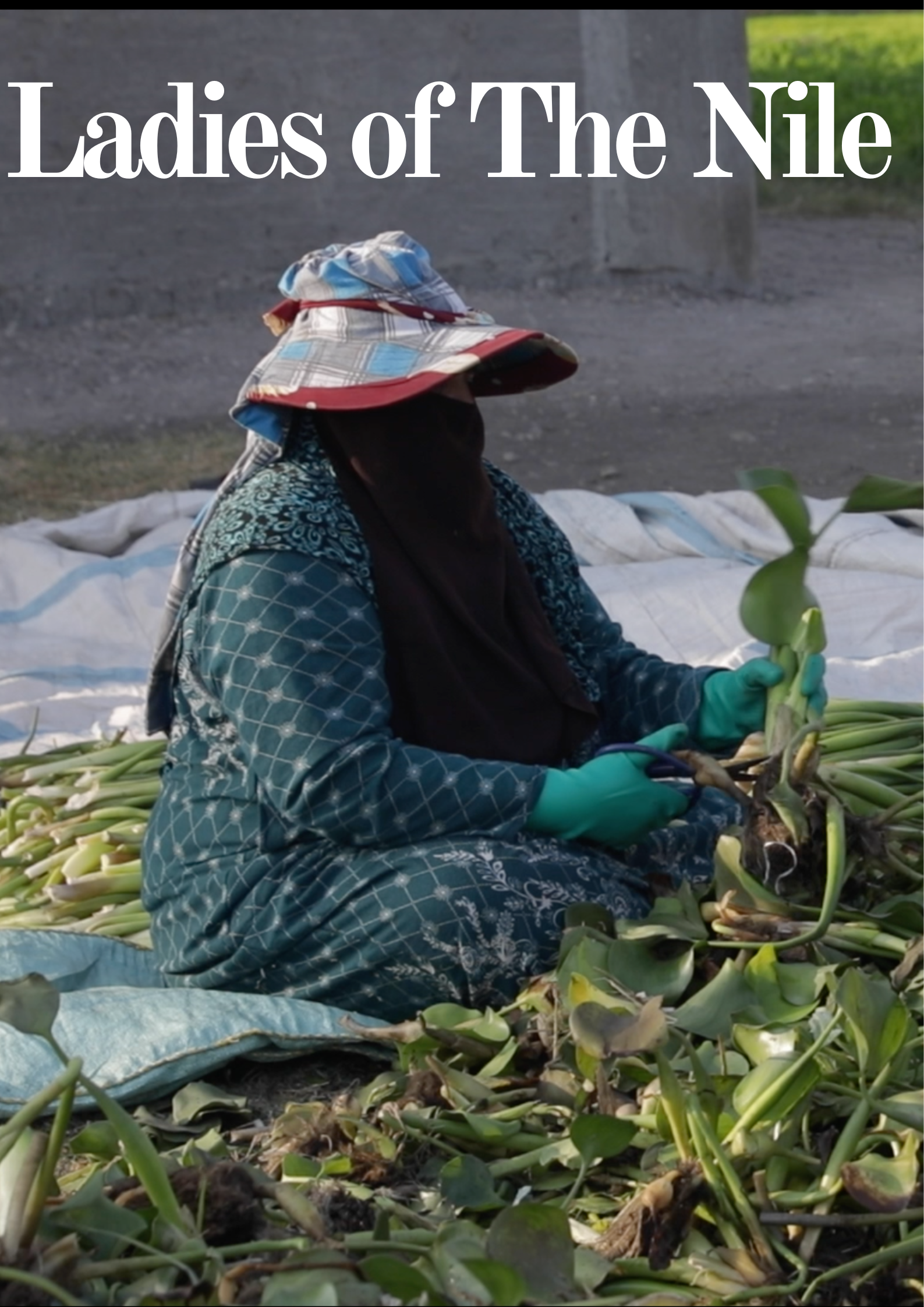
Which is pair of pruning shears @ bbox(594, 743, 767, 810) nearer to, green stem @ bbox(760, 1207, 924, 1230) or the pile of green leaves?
the pile of green leaves

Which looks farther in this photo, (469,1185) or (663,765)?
(663,765)

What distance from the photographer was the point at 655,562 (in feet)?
12.8

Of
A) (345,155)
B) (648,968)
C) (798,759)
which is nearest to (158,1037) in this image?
(648,968)

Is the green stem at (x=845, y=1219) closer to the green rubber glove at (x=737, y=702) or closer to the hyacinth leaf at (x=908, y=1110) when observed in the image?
the hyacinth leaf at (x=908, y=1110)

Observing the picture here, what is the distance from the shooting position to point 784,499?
192 centimetres

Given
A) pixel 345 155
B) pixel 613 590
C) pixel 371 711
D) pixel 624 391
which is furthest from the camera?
pixel 345 155

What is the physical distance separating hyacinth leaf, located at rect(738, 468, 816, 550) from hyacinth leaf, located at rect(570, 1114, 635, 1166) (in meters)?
0.67

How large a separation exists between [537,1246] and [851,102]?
42.1ft

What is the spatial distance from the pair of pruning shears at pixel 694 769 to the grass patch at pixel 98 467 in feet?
10.8

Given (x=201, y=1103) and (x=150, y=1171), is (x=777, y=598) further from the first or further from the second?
(x=150, y=1171)

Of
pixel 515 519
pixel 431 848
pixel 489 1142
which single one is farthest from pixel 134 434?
pixel 489 1142

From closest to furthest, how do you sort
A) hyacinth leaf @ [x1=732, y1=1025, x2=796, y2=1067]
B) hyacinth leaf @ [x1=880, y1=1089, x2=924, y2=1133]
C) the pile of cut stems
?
hyacinth leaf @ [x1=880, y1=1089, x2=924, y2=1133] → hyacinth leaf @ [x1=732, y1=1025, x2=796, y2=1067] → the pile of cut stems

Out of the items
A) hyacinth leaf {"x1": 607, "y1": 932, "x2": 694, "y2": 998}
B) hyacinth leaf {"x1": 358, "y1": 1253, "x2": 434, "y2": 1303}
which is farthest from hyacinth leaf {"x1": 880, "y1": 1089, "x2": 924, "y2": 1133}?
hyacinth leaf {"x1": 358, "y1": 1253, "x2": 434, "y2": 1303}

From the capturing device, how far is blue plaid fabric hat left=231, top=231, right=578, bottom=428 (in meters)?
2.16
